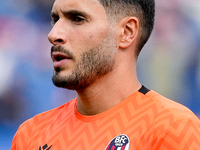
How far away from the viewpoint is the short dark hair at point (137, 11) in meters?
2.24

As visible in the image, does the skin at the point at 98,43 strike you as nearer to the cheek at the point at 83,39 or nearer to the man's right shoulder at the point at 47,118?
the cheek at the point at 83,39

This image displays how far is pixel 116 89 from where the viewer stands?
2240 millimetres

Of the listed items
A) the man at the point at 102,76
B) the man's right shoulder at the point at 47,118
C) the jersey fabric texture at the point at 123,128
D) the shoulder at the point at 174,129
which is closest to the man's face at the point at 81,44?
the man at the point at 102,76

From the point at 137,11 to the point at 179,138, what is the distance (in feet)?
2.97

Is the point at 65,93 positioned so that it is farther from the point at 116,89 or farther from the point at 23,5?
the point at 116,89

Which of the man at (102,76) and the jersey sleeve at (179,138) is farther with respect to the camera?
the man at (102,76)

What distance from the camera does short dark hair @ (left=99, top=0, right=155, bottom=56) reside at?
7.36 feet

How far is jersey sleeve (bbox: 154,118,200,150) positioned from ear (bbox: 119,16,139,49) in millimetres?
634

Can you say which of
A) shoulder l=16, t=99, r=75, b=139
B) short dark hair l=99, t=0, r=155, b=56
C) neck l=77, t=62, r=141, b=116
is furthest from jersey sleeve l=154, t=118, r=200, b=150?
shoulder l=16, t=99, r=75, b=139

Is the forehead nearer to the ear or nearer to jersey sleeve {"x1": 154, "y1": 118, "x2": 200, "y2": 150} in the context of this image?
the ear

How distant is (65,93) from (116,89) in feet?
7.35

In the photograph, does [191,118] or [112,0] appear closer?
[191,118]

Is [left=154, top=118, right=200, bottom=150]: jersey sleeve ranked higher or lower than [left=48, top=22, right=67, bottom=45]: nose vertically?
lower

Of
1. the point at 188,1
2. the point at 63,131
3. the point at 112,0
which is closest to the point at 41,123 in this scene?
the point at 63,131
